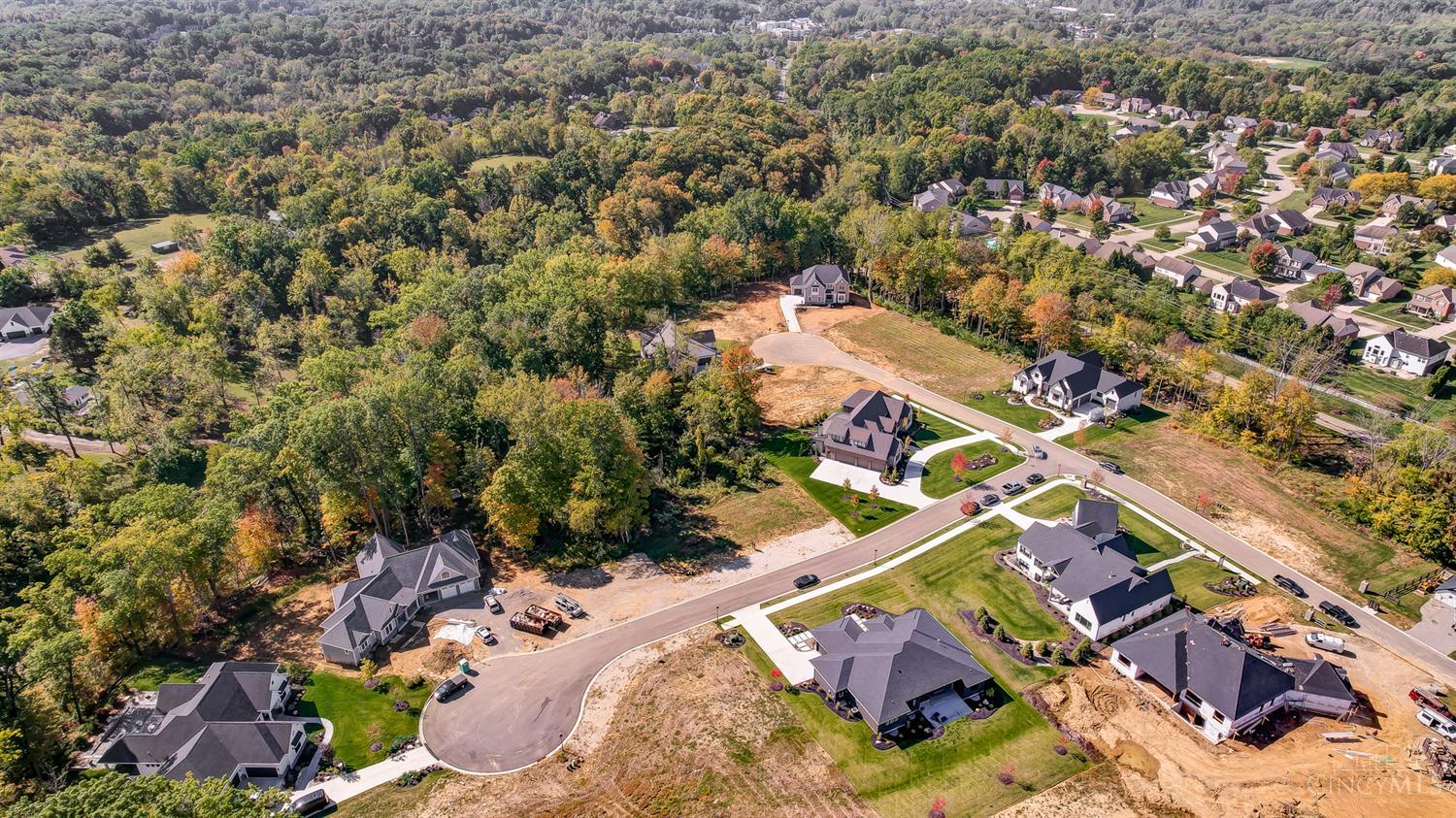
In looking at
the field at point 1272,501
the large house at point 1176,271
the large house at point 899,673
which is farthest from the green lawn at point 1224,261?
the large house at point 899,673

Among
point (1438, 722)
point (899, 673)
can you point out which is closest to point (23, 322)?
point (899, 673)

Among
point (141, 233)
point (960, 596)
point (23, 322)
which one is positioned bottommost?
point (960, 596)

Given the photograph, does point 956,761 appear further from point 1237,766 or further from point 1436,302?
point 1436,302

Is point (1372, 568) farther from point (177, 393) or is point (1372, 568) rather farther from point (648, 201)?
point (177, 393)

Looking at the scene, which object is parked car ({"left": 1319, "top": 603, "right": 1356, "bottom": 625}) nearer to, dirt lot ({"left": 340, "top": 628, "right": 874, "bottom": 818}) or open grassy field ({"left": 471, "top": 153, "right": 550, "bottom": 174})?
dirt lot ({"left": 340, "top": 628, "right": 874, "bottom": 818})

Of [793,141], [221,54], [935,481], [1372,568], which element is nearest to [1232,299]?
[1372,568]
